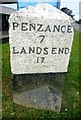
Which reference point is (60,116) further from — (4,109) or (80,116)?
(4,109)

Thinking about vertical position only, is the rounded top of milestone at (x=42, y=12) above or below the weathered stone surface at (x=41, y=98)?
above

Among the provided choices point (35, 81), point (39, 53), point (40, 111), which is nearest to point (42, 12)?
point (39, 53)

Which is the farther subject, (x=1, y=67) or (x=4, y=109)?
(x=1, y=67)

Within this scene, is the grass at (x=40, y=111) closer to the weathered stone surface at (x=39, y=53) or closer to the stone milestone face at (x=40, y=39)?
the weathered stone surface at (x=39, y=53)

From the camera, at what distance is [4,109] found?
4.52 metres

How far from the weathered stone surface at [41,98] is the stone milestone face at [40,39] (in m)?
0.31

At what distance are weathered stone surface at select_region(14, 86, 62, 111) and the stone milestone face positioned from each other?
0.31 m

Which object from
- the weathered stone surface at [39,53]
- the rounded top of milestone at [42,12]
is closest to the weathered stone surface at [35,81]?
the weathered stone surface at [39,53]

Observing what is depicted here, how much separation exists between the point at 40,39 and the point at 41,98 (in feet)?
2.91

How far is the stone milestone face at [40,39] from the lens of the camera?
4.25m

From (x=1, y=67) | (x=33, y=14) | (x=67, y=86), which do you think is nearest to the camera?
(x=33, y=14)

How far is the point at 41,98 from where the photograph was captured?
4625mm

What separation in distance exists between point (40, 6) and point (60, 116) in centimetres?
157

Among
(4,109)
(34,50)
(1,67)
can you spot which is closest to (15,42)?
(34,50)
